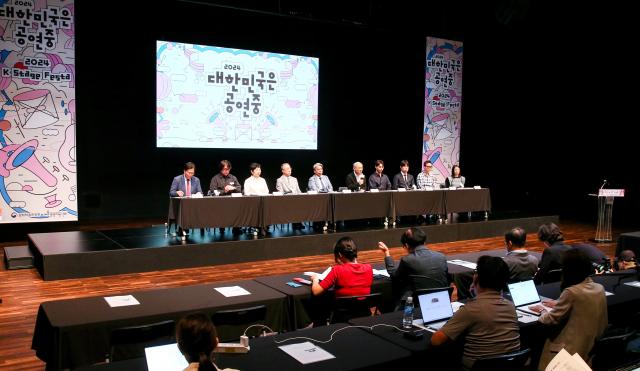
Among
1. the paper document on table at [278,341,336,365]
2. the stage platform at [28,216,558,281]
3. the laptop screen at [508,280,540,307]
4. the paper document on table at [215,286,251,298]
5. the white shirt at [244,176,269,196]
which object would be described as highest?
the white shirt at [244,176,269,196]

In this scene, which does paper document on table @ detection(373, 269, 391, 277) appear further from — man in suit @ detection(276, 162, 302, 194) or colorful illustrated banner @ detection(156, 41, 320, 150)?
colorful illustrated banner @ detection(156, 41, 320, 150)

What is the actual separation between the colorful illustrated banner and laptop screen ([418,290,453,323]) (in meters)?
7.80

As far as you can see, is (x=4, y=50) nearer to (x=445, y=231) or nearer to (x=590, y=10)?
(x=445, y=231)

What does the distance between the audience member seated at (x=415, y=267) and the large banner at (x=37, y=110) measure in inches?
268

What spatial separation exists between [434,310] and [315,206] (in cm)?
533

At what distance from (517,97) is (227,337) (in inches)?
477

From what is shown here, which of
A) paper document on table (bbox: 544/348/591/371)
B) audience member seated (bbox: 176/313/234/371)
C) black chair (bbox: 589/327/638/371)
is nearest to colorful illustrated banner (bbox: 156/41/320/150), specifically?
audience member seated (bbox: 176/313/234/371)

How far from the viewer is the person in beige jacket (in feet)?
9.88

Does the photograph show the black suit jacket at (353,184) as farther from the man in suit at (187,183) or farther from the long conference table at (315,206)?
the man in suit at (187,183)

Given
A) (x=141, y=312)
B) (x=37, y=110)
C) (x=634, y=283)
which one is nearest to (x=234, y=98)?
(x=37, y=110)

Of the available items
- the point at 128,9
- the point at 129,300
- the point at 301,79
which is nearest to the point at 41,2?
the point at 128,9

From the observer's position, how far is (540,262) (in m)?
4.80

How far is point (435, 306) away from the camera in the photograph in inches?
127

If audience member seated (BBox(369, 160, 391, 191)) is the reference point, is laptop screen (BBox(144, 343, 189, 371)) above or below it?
below
